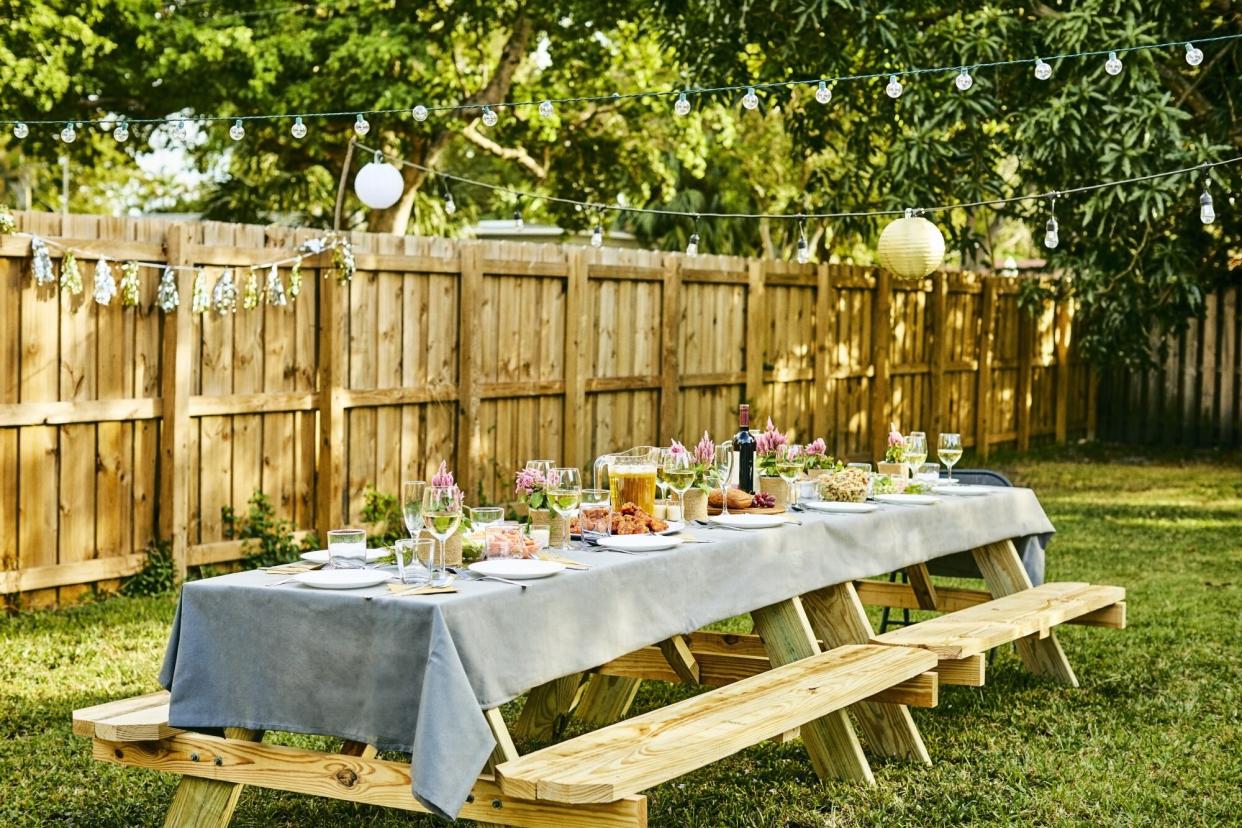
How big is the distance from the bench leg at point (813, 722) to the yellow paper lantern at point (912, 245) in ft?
14.1

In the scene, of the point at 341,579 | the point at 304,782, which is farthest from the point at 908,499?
the point at 304,782

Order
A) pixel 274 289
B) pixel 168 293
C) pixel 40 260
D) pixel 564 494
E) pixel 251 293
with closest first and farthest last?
1. pixel 564 494
2. pixel 40 260
3. pixel 168 293
4. pixel 251 293
5. pixel 274 289

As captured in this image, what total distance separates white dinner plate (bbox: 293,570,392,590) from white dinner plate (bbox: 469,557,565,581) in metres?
0.26

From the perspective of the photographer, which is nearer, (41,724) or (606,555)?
(606,555)

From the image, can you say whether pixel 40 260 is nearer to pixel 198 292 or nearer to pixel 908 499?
pixel 198 292

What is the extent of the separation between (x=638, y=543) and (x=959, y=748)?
5.48ft

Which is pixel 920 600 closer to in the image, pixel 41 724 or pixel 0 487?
pixel 41 724

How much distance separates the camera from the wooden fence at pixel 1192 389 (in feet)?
55.1

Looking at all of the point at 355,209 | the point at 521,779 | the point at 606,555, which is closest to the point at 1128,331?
the point at 606,555

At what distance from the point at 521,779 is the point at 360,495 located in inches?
223

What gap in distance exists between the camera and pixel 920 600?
629 cm

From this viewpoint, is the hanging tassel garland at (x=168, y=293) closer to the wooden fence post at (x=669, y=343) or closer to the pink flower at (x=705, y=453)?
the pink flower at (x=705, y=453)

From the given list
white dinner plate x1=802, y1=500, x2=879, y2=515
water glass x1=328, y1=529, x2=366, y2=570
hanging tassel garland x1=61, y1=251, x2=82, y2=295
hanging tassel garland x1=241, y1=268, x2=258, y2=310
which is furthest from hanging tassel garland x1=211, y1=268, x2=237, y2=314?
water glass x1=328, y1=529, x2=366, y2=570

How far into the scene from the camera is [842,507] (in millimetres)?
5340
